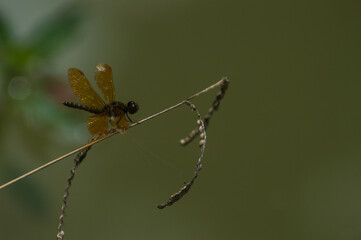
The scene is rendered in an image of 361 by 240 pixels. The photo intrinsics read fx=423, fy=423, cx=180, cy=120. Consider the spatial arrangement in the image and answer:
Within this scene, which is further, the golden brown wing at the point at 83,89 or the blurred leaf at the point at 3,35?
the blurred leaf at the point at 3,35

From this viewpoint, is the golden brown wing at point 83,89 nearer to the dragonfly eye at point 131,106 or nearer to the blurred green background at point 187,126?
the dragonfly eye at point 131,106

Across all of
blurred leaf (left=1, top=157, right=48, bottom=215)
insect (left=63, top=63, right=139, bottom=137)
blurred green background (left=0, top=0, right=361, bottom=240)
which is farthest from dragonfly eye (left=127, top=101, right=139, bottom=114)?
blurred leaf (left=1, top=157, right=48, bottom=215)

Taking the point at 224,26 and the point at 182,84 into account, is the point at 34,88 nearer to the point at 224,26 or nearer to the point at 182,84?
the point at 182,84

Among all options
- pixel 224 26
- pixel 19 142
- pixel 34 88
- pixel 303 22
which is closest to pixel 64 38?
pixel 34 88

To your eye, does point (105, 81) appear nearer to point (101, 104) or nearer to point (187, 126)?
point (101, 104)

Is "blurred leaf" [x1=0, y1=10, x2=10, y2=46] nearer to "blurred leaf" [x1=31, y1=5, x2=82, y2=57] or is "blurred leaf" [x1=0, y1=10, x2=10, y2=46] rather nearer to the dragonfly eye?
"blurred leaf" [x1=31, y1=5, x2=82, y2=57]

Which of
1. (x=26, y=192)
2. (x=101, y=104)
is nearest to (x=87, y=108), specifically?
(x=101, y=104)

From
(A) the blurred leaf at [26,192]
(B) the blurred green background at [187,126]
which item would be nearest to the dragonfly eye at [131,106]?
(B) the blurred green background at [187,126]
